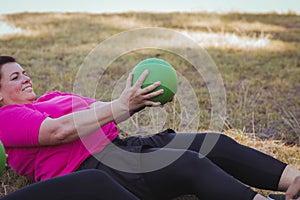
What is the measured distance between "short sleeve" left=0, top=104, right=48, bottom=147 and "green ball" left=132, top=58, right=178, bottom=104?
45 centimetres

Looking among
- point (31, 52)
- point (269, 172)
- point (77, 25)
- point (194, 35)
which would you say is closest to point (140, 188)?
point (269, 172)

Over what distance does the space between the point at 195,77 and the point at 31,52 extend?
1.87 m

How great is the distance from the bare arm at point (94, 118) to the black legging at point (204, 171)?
0.59ft

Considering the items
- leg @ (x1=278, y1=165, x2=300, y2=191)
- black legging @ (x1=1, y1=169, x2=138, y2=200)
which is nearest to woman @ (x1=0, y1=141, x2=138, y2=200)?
black legging @ (x1=1, y1=169, x2=138, y2=200)

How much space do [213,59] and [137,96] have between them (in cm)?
329

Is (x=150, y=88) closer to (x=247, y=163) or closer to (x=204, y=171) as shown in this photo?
(x=204, y=171)

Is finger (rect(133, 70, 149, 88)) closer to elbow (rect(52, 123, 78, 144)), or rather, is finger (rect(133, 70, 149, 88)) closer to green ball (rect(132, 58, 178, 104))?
green ball (rect(132, 58, 178, 104))

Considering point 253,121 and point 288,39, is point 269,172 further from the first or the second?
point 288,39

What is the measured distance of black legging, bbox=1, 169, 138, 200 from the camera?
1799 mm

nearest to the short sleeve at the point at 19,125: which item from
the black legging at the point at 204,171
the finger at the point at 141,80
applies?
the black legging at the point at 204,171

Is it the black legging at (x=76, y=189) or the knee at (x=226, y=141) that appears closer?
the black legging at (x=76, y=189)

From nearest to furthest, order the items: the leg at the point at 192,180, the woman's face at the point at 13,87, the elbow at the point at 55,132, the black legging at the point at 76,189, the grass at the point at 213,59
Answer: the black legging at the point at 76,189 < the leg at the point at 192,180 < the elbow at the point at 55,132 < the woman's face at the point at 13,87 < the grass at the point at 213,59

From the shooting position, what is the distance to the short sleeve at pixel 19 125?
6.70ft

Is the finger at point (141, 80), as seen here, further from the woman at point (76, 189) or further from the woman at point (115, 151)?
the woman at point (76, 189)
